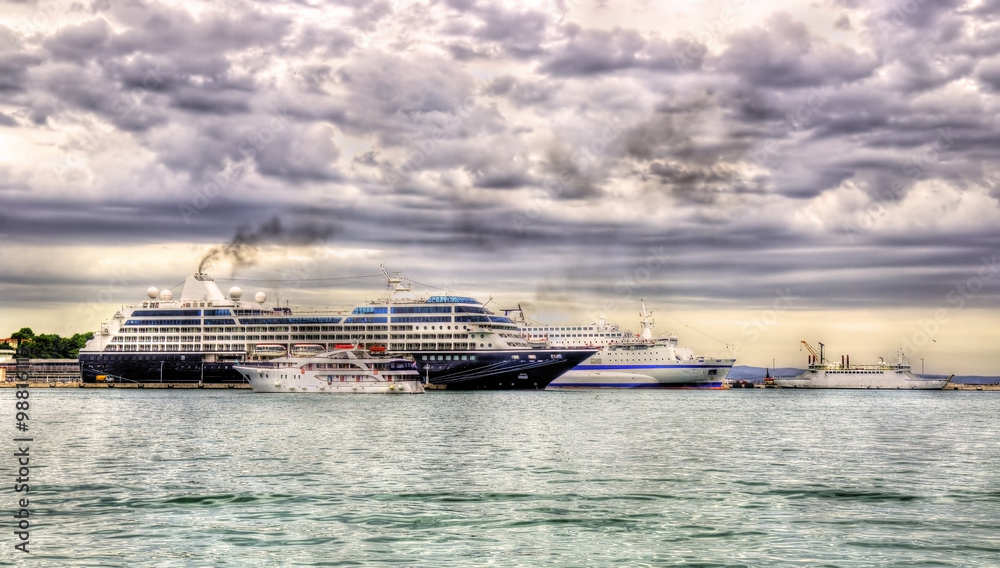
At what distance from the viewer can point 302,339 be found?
12244 cm

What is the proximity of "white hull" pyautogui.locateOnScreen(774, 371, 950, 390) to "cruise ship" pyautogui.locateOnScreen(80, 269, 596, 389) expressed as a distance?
73.3 meters

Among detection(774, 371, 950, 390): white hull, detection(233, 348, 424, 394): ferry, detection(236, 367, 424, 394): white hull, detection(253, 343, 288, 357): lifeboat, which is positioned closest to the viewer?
detection(236, 367, 424, 394): white hull

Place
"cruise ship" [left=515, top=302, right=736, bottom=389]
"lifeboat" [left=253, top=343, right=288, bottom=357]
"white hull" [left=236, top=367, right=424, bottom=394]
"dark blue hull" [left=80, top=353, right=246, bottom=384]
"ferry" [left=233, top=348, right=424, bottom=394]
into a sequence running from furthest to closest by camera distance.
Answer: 1. "cruise ship" [left=515, top=302, right=736, bottom=389]
2. "dark blue hull" [left=80, top=353, right=246, bottom=384]
3. "lifeboat" [left=253, top=343, right=288, bottom=357]
4. "ferry" [left=233, top=348, right=424, bottom=394]
5. "white hull" [left=236, top=367, right=424, bottom=394]

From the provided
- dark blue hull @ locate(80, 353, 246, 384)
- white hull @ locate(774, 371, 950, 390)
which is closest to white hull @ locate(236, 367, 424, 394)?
dark blue hull @ locate(80, 353, 246, 384)

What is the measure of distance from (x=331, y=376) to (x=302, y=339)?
23823 millimetres

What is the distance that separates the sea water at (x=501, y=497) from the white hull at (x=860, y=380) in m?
122

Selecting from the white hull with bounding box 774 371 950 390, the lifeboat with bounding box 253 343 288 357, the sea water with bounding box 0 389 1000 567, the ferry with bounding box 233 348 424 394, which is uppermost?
the lifeboat with bounding box 253 343 288 357

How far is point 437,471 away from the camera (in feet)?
108

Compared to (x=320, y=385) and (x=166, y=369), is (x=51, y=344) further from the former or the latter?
(x=320, y=385)

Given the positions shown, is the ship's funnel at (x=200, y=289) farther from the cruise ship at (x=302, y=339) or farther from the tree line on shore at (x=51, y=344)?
the tree line on shore at (x=51, y=344)

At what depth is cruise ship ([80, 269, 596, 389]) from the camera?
114m

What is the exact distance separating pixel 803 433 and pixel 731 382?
13577 centimetres

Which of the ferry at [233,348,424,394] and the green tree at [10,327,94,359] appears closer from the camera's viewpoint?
the ferry at [233,348,424,394]

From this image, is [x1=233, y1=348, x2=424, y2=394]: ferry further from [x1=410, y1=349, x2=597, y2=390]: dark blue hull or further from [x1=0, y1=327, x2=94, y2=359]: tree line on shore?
[x1=0, y1=327, x2=94, y2=359]: tree line on shore
